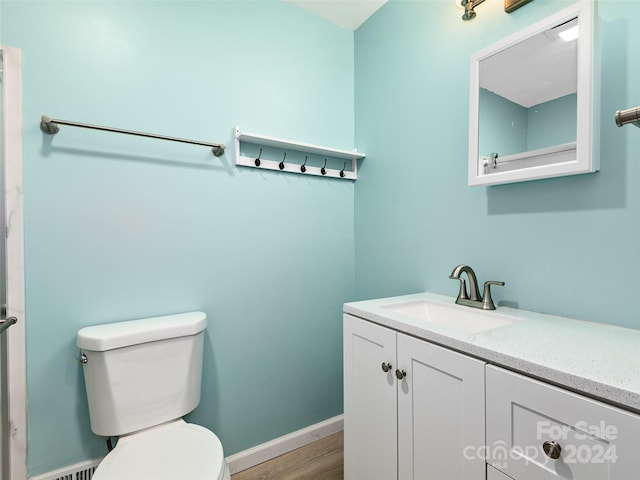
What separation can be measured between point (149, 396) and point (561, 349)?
1.39 m

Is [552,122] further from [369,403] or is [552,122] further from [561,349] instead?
[369,403]

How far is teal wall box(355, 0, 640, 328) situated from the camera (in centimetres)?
94

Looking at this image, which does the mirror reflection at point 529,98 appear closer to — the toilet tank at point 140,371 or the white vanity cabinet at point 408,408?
the white vanity cabinet at point 408,408

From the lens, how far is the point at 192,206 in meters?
1.50

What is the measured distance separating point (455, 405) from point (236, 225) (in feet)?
4.01

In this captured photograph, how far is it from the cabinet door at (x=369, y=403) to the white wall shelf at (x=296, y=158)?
0.91 meters

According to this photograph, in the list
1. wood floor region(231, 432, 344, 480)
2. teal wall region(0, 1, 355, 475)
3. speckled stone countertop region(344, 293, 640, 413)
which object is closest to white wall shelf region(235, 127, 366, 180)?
teal wall region(0, 1, 355, 475)

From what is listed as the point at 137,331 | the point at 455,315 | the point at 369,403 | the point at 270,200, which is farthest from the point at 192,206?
the point at 455,315

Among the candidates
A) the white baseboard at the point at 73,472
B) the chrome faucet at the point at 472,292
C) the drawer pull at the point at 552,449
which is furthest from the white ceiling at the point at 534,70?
the white baseboard at the point at 73,472

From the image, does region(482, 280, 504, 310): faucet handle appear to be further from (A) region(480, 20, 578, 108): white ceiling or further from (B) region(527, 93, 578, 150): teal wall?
(A) region(480, 20, 578, 108): white ceiling

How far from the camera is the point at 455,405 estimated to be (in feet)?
2.83

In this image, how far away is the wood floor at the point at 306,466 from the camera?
61.9 inches

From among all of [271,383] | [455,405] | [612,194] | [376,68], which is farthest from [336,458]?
[376,68]

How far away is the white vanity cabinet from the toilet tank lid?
670 mm
